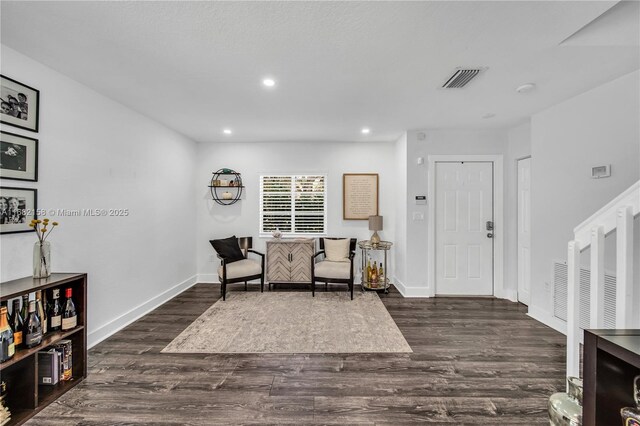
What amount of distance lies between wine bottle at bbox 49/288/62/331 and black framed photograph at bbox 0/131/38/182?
92 centimetres

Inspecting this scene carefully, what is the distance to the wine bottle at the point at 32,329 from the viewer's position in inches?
74.0

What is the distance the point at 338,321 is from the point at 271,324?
797mm

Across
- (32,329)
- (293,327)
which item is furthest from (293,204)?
(32,329)

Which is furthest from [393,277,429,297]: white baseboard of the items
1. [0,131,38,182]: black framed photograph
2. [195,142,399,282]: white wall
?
[0,131,38,182]: black framed photograph

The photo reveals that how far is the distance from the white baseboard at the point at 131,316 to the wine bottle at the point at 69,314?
2.36 feet

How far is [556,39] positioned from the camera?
1.98 metres

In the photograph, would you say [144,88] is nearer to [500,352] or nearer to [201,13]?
[201,13]

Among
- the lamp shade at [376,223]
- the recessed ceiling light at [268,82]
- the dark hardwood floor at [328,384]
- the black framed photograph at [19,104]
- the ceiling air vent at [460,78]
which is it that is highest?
the ceiling air vent at [460,78]

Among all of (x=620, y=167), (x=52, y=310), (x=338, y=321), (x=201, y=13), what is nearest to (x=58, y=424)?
(x=52, y=310)

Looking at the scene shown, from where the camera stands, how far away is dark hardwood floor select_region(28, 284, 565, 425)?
188 cm

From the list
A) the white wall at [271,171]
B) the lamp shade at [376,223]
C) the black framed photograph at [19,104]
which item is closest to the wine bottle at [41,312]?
the black framed photograph at [19,104]

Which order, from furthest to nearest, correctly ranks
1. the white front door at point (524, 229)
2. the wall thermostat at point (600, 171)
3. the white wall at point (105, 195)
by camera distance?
the white front door at point (524, 229), the wall thermostat at point (600, 171), the white wall at point (105, 195)

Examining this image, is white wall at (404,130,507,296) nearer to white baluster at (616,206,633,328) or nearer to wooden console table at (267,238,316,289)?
wooden console table at (267,238,316,289)

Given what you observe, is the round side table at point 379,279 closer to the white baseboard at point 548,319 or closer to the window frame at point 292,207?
the window frame at point 292,207
